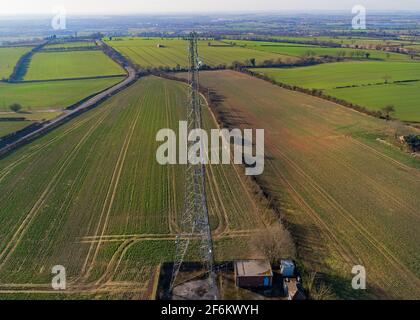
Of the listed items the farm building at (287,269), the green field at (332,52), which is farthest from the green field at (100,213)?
the green field at (332,52)

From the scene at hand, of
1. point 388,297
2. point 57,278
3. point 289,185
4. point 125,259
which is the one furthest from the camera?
point 289,185

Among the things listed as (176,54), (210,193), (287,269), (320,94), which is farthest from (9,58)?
(287,269)

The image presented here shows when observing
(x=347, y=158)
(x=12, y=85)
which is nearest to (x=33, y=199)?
(x=347, y=158)

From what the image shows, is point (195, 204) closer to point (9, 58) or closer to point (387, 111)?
point (387, 111)

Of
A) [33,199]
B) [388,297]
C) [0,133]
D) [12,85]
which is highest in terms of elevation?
[12,85]

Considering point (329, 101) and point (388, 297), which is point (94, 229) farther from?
point (329, 101)
